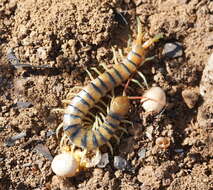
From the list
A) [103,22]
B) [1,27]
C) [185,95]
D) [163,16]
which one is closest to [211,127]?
[185,95]

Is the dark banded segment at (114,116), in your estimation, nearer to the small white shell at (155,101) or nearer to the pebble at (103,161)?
the small white shell at (155,101)

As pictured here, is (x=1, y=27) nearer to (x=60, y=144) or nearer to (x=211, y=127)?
(x=60, y=144)

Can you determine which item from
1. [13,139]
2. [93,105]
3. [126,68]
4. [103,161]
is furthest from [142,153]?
[13,139]

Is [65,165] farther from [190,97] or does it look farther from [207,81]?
[207,81]

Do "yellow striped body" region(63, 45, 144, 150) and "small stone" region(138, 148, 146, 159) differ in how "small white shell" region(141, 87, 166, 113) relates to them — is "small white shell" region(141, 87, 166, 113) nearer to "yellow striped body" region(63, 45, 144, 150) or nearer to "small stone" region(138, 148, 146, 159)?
"yellow striped body" region(63, 45, 144, 150)

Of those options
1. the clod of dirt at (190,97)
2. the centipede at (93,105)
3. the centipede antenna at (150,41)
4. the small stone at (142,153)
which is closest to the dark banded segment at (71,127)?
the centipede at (93,105)
